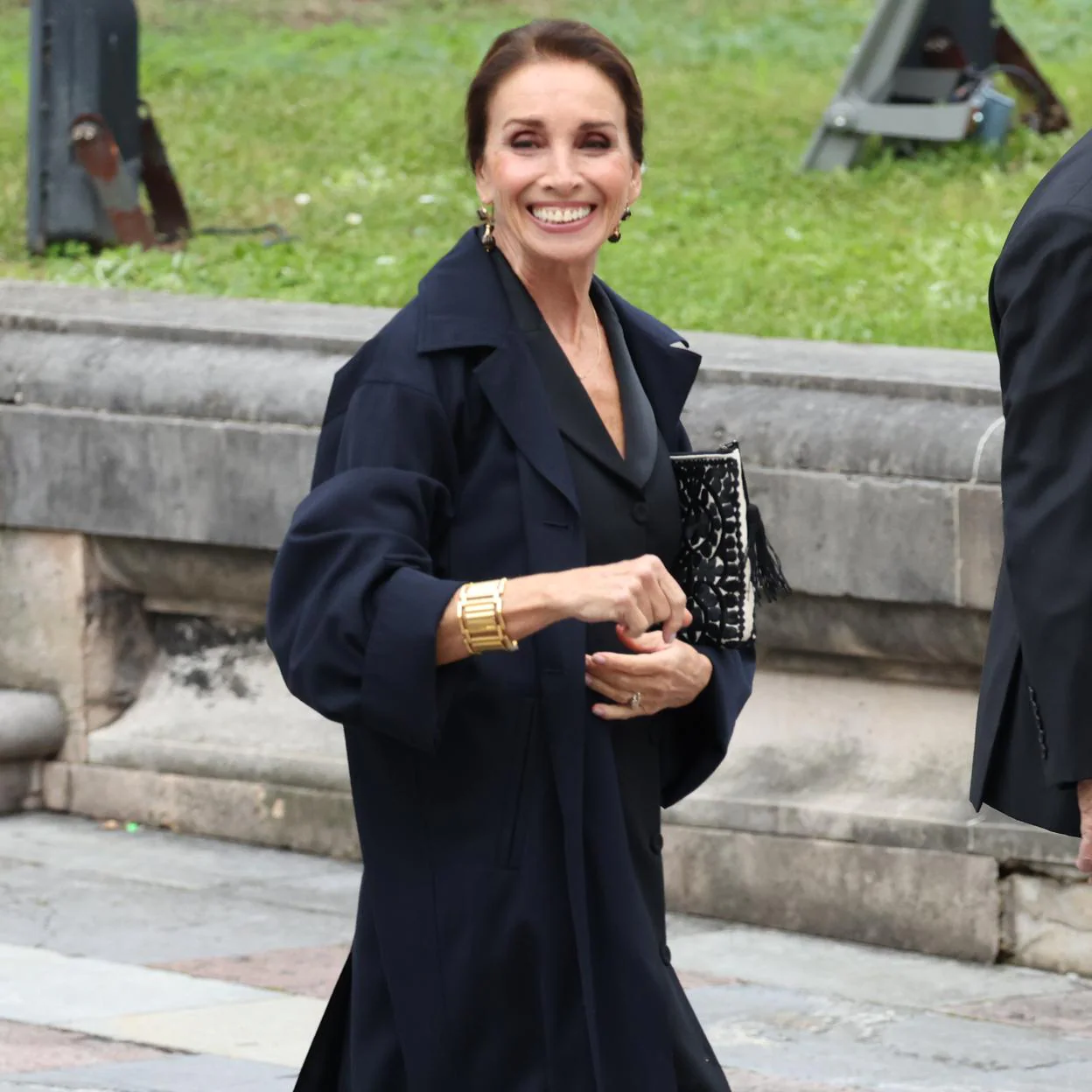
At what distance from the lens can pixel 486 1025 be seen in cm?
333

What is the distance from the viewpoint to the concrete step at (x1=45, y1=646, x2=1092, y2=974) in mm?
5363

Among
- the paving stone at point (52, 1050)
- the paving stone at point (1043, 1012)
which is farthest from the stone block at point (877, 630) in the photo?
the paving stone at point (52, 1050)

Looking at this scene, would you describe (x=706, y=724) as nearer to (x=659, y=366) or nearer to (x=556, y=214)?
(x=659, y=366)

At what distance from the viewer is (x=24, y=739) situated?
255 inches

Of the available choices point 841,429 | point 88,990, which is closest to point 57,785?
point 88,990

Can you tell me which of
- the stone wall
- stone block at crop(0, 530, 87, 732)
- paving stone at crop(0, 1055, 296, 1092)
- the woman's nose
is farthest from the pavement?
the woman's nose

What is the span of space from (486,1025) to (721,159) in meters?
6.49

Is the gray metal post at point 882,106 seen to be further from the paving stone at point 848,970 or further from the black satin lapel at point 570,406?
the black satin lapel at point 570,406

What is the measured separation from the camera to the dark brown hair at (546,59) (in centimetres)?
336

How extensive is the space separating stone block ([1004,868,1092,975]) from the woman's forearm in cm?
248

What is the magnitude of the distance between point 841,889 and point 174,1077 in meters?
1.62

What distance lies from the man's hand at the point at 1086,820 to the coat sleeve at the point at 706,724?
568mm

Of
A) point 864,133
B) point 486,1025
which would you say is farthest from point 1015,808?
point 864,133

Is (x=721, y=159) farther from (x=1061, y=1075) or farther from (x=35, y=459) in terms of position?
(x=1061, y=1075)
